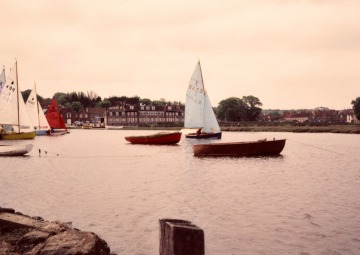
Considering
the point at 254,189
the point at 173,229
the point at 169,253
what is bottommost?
the point at 254,189

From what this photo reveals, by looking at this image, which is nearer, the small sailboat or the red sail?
the small sailboat

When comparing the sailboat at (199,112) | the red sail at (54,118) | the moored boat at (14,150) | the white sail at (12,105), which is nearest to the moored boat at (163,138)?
the sailboat at (199,112)

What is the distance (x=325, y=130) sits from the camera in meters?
131

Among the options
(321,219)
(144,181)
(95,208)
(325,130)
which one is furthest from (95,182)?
(325,130)

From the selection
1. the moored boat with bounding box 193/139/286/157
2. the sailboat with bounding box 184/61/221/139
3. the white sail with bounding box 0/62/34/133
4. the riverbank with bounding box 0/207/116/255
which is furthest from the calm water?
the sailboat with bounding box 184/61/221/139

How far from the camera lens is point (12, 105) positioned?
238 ft

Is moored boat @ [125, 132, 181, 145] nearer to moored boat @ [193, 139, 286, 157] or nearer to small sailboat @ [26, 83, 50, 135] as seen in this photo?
moored boat @ [193, 139, 286, 157]

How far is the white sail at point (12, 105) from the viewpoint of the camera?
71.4 metres

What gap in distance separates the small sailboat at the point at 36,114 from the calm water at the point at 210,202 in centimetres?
6461

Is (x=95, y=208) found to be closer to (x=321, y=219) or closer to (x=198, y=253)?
(x=321, y=219)

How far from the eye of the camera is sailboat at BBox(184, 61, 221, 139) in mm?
78312

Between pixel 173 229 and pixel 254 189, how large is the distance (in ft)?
69.1

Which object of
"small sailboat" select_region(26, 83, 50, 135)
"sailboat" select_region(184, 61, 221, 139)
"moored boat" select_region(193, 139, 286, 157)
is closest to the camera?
"moored boat" select_region(193, 139, 286, 157)

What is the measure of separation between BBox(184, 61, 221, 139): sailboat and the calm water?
35.7 metres
